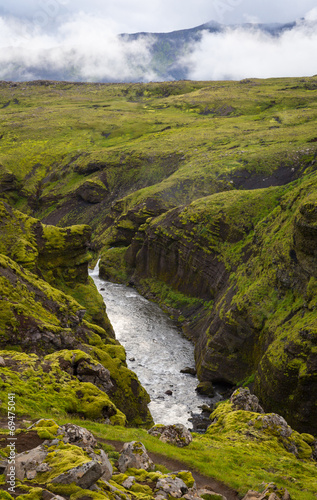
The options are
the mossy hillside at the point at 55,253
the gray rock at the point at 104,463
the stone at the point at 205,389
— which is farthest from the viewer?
the mossy hillside at the point at 55,253

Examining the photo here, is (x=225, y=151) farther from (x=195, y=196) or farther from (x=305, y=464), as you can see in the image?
(x=305, y=464)

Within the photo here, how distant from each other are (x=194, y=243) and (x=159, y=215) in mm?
22732

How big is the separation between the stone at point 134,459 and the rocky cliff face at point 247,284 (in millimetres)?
23311

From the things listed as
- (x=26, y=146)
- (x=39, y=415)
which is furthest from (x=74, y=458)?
(x=26, y=146)

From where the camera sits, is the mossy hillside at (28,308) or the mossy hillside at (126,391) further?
the mossy hillside at (126,391)

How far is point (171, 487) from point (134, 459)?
8.07ft

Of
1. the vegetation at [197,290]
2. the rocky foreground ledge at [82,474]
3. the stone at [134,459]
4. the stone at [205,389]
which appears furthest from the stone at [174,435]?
the stone at [205,389]

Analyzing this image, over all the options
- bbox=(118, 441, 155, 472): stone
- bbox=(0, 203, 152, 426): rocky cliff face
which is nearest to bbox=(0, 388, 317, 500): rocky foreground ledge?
bbox=(118, 441, 155, 472): stone

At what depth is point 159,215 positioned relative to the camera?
324ft

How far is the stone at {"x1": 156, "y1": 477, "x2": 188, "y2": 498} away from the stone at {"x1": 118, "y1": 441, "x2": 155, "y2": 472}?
160 centimetres

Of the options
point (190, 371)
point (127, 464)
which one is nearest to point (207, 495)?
point (127, 464)

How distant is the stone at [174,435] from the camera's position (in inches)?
1030

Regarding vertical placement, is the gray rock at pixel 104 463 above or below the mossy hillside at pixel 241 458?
above

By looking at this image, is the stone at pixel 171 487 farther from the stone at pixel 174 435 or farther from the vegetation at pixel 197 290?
the stone at pixel 174 435
